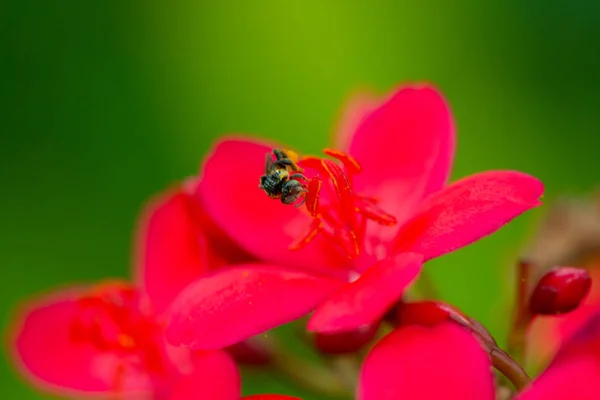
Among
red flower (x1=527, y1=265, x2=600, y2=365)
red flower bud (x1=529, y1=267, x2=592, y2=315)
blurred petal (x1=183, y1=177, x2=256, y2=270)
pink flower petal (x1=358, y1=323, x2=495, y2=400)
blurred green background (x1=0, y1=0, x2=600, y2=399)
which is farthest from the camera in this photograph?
blurred green background (x1=0, y1=0, x2=600, y2=399)

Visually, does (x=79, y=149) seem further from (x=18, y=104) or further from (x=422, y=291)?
(x=422, y=291)

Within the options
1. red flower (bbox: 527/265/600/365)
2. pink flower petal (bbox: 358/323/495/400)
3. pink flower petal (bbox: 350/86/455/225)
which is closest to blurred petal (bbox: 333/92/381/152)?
pink flower petal (bbox: 350/86/455/225)

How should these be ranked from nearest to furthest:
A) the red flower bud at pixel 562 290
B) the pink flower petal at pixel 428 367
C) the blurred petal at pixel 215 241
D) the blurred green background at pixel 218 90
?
the pink flower petal at pixel 428 367
the red flower bud at pixel 562 290
the blurred petal at pixel 215 241
the blurred green background at pixel 218 90

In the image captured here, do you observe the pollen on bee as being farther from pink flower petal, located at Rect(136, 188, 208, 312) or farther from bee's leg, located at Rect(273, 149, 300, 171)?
pink flower petal, located at Rect(136, 188, 208, 312)

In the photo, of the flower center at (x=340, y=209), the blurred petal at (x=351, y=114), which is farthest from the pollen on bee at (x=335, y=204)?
the blurred petal at (x=351, y=114)

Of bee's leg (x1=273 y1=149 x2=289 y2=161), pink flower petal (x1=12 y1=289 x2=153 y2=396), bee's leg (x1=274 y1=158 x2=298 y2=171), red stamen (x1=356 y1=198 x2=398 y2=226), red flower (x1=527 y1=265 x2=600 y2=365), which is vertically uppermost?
bee's leg (x1=273 y1=149 x2=289 y2=161)

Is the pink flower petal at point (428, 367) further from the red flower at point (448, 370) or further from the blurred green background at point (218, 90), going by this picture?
the blurred green background at point (218, 90)

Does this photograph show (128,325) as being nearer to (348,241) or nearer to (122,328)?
(122,328)
